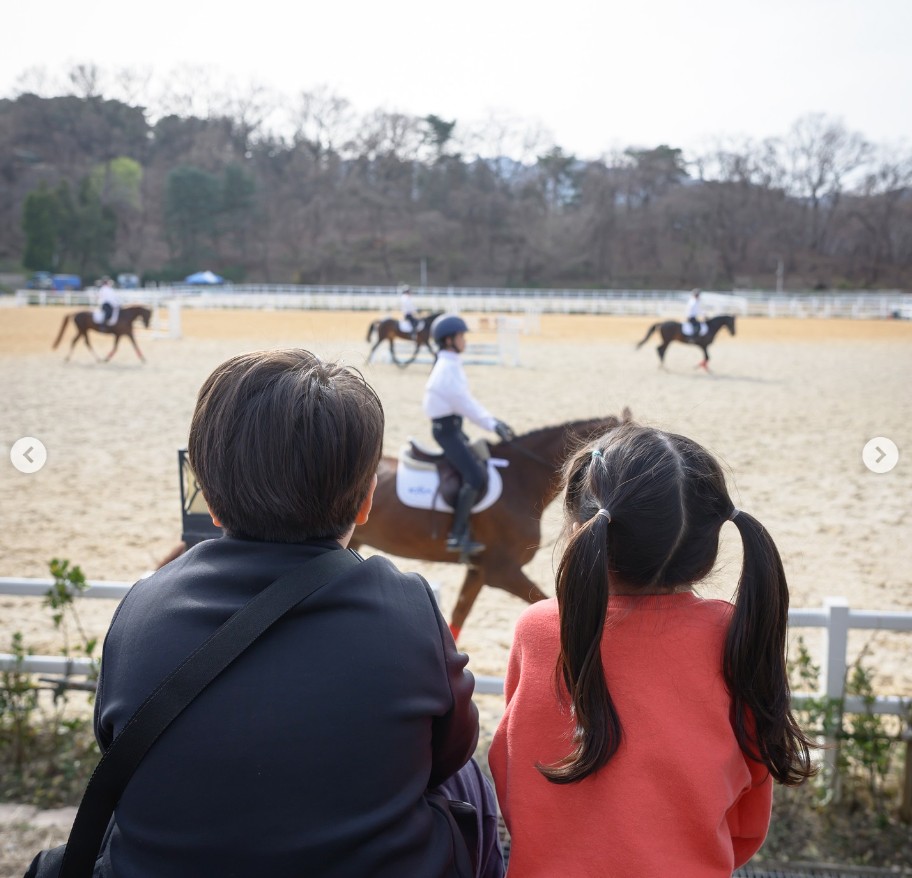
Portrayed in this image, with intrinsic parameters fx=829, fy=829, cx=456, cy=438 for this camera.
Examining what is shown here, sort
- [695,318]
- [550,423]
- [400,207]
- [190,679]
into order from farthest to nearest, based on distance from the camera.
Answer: [400,207], [695,318], [550,423], [190,679]

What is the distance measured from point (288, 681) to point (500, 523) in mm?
3737

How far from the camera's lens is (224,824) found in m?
1.11

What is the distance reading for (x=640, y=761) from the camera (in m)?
1.35

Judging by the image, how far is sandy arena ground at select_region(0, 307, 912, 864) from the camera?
5461 millimetres

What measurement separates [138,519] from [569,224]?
59970 millimetres

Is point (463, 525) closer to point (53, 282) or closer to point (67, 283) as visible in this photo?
point (53, 282)

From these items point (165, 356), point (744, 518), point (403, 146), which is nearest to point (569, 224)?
point (403, 146)

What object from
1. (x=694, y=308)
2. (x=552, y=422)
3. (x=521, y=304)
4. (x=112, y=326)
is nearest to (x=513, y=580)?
(x=552, y=422)

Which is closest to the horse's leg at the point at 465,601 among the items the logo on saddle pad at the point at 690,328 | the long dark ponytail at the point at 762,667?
the long dark ponytail at the point at 762,667

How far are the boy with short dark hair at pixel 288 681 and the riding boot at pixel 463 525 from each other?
3.43 meters

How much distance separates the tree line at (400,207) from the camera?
55.1m

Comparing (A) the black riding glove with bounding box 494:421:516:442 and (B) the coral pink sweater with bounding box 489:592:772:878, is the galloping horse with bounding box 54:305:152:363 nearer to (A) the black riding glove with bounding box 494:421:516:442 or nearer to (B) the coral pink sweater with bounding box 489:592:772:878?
(A) the black riding glove with bounding box 494:421:516:442

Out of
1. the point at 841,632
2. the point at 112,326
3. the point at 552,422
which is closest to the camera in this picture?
the point at 841,632

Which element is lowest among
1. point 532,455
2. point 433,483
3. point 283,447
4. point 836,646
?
point 836,646
